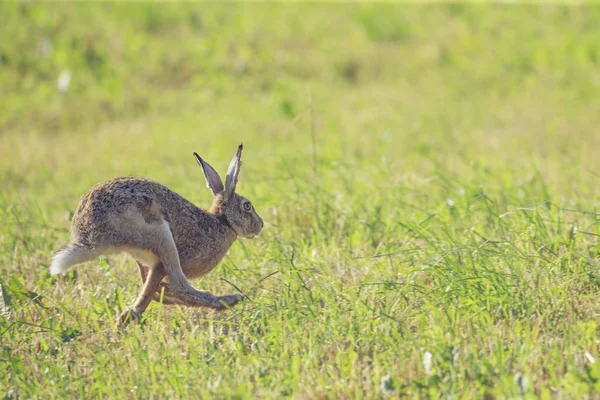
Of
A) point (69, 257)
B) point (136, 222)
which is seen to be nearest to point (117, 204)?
point (136, 222)

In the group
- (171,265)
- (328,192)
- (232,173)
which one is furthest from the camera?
(328,192)

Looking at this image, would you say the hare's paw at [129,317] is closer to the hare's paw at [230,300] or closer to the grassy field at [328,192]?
the grassy field at [328,192]

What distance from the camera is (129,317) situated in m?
4.10

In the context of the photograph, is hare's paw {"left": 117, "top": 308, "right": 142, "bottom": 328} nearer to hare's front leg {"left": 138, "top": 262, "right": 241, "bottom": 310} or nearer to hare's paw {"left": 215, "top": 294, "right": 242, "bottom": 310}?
hare's front leg {"left": 138, "top": 262, "right": 241, "bottom": 310}

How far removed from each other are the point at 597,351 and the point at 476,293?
0.60m

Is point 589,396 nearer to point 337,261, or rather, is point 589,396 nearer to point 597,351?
point 597,351

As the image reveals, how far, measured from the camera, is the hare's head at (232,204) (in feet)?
15.3

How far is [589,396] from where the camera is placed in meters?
3.03

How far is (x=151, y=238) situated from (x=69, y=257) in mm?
382

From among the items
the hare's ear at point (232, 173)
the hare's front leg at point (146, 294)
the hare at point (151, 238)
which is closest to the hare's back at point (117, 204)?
the hare at point (151, 238)

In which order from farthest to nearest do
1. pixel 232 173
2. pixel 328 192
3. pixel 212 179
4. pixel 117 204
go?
pixel 328 192 → pixel 212 179 → pixel 232 173 → pixel 117 204

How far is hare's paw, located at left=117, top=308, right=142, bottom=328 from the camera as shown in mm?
4106

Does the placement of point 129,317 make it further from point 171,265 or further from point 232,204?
point 232,204

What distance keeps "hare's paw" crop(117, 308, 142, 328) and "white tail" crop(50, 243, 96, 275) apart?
1.09 feet
